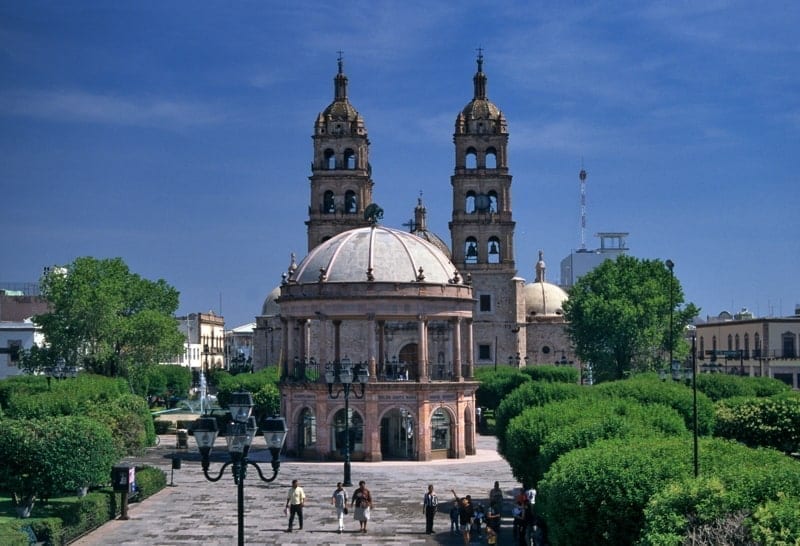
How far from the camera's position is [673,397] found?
1710 inches

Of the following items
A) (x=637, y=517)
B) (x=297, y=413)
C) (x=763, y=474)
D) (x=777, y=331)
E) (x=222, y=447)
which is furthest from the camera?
(x=777, y=331)

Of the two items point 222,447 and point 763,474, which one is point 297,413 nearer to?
point 222,447

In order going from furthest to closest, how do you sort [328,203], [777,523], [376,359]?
[328,203] < [376,359] < [777,523]

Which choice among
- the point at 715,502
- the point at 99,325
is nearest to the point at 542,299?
the point at 99,325

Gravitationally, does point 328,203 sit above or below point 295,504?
above

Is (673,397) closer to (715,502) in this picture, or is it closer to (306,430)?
(306,430)

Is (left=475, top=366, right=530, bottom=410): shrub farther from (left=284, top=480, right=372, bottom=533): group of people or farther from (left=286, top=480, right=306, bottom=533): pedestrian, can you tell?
(left=286, top=480, right=306, bottom=533): pedestrian

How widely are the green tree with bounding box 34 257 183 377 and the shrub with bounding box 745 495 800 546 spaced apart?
6774 cm

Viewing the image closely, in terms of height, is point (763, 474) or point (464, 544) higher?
point (763, 474)

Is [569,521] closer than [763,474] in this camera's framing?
No

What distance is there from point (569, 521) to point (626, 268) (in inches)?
2473

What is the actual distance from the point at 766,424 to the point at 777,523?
2836cm

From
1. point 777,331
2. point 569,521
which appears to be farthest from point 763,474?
point 777,331

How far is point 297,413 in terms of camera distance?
57.8m
